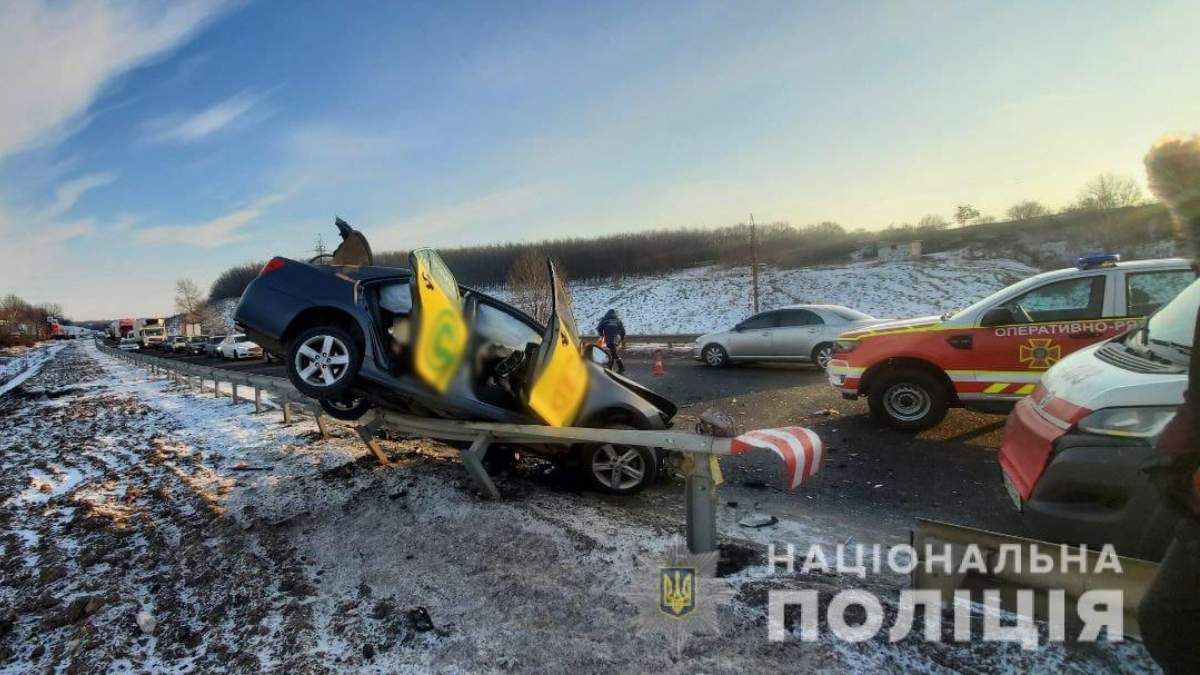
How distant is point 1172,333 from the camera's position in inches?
116

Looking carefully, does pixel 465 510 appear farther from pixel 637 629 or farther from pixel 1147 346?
pixel 1147 346

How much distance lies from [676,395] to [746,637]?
745cm

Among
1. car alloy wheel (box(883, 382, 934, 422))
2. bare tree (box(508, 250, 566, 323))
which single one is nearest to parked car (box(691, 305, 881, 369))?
car alloy wheel (box(883, 382, 934, 422))

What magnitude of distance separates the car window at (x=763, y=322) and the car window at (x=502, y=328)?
28.9 ft

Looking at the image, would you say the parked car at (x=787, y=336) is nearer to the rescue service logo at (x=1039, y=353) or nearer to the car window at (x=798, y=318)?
the car window at (x=798, y=318)

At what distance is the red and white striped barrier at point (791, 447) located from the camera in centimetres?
295

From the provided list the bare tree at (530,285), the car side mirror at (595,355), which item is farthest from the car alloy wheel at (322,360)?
the bare tree at (530,285)

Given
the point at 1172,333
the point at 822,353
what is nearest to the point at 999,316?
the point at 1172,333

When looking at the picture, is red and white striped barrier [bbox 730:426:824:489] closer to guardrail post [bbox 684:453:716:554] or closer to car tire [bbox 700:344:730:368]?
guardrail post [bbox 684:453:716:554]

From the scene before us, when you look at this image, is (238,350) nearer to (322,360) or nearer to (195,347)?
(195,347)

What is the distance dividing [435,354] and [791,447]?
2.59 metres

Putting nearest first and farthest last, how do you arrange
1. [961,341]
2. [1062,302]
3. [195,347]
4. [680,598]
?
[680,598] < [1062,302] < [961,341] < [195,347]

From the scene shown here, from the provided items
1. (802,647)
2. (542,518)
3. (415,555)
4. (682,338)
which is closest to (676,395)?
(542,518)

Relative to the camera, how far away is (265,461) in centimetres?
568
